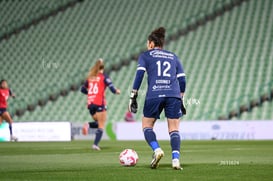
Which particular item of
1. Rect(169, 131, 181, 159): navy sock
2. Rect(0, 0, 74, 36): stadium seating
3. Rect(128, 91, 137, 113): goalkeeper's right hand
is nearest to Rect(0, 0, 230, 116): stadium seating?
Rect(0, 0, 74, 36): stadium seating

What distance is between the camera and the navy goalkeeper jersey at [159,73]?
36.4 feet

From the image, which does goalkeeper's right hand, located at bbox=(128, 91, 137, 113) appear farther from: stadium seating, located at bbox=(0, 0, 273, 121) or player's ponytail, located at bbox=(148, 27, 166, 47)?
stadium seating, located at bbox=(0, 0, 273, 121)

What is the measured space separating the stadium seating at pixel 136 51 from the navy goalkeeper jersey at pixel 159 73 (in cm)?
1782

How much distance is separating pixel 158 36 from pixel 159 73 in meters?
0.60

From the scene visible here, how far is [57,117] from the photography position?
3366 cm

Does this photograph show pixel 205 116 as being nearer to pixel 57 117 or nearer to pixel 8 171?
pixel 57 117

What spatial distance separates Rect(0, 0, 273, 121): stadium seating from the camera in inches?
1219

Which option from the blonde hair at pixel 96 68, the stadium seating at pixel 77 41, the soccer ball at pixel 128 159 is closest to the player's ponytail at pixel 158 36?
the soccer ball at pixel 128 159

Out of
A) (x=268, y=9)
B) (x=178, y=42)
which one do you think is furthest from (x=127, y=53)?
(x=268, y=9)

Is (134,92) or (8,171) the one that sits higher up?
(134,92)

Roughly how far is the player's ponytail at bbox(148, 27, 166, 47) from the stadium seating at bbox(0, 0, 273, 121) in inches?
704

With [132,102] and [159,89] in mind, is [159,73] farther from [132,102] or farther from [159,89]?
[132,102]

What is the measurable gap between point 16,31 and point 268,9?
14.6 metres

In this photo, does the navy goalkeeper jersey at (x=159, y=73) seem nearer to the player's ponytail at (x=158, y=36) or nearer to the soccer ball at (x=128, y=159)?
the player's ponytail at (x=158, y=36)
